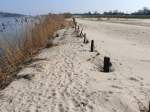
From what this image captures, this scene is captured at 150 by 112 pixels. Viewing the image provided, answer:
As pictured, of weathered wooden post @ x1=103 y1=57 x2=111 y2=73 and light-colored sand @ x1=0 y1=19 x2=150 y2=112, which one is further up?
weathered wooden post @ x1=103 y1=57 x2=111 y2=73

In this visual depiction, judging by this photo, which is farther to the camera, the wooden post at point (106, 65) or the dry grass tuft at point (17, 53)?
the dry grass tuft at point (17, 53)

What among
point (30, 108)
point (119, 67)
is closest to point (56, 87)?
point (30, 108)

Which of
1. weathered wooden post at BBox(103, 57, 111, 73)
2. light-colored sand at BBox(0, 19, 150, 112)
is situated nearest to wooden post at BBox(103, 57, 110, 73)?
weathered wooden post at BBox(103, 57, 111, 73)

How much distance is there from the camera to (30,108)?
680 cm

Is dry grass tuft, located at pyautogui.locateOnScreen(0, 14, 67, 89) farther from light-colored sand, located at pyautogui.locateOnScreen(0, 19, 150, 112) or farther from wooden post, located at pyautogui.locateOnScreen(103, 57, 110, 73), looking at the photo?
wooden post, located at pyautogui.locateOnScreen(103, 57, 110, 73)

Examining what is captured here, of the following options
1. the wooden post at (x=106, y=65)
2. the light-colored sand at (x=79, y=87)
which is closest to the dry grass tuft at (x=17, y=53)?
the light-colored sand at (x=79, y=87)

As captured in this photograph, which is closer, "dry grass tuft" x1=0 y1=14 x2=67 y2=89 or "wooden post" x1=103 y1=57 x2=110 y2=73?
"wooden post" x1=103 y1=57 x2=110 y2=73

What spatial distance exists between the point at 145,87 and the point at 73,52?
19.6 ft

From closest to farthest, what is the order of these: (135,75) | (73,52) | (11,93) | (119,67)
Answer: (11,93)
(135,75)
(119,67)
(73,52)

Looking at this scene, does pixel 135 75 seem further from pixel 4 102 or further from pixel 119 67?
pixel 4 102

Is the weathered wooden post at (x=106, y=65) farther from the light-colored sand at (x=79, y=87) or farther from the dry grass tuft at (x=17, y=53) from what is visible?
the dry grass tuft at (x=17, y=53)

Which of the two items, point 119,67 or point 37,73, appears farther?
point 119,67

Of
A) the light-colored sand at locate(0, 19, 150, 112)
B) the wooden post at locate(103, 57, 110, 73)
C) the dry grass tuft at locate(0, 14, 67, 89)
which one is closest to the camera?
the light-colored sand at locate(0, 19, 150, 112)

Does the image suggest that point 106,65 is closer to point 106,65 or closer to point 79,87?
point 106,65
